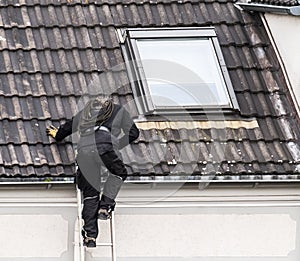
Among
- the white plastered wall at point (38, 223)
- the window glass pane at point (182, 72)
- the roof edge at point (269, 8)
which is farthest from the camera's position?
the roof edge at point (269, 8)

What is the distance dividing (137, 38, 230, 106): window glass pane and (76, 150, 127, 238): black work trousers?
1136mm

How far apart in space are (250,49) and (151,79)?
3.95 ft

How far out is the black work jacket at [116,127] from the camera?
13.2 m

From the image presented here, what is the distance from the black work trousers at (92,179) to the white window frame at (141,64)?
993 mm

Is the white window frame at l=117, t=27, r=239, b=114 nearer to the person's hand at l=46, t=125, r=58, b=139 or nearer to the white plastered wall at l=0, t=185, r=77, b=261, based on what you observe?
the person's hand at l=46, t=125, r=58, b=139

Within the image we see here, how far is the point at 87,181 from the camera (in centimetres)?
1311

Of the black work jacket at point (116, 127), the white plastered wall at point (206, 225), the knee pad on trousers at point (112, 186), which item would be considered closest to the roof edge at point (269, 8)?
the white plastered wall at point (206, 225)

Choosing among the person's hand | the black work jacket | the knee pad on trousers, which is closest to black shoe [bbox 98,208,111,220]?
the knee pad on trousers

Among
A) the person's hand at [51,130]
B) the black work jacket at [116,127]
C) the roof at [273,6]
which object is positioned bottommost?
the black work jacket at [116,127]

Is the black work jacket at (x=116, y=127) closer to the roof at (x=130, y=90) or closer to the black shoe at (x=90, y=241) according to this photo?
the roof at (x=130, y=90)

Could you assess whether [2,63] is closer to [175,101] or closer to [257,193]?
[175,101]

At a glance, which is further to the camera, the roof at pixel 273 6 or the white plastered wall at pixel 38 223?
the roof at pixel 273 6

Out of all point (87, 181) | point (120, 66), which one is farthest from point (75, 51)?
point (87, 181)

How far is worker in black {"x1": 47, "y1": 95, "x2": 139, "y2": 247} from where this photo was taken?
13.1 metres
